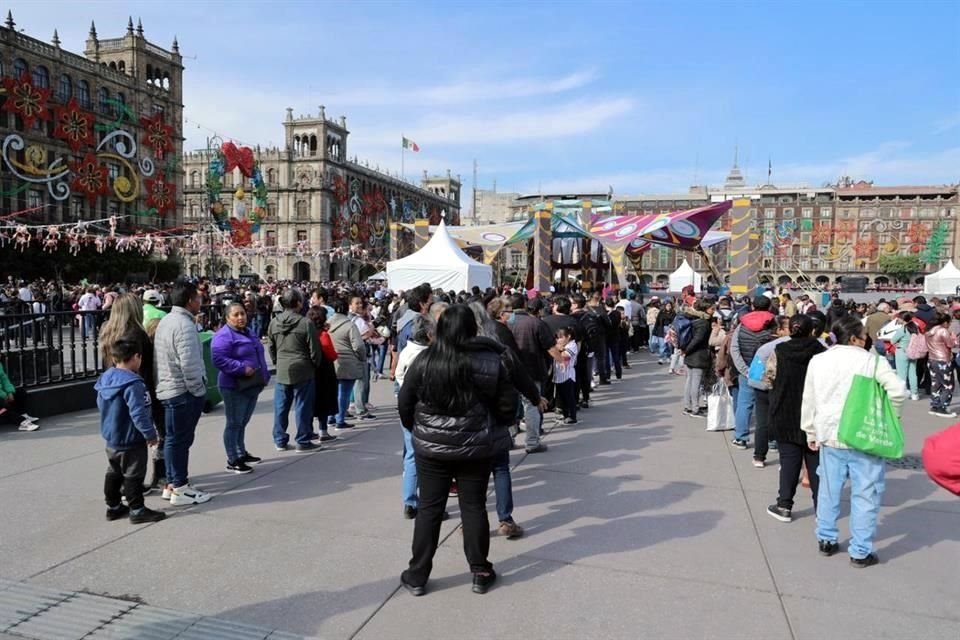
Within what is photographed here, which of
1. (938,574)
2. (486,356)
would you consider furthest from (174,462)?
(938,574)

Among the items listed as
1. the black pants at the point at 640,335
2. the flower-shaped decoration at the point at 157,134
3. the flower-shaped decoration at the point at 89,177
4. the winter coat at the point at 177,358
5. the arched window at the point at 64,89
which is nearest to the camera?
the winter coat at the point at 177,358

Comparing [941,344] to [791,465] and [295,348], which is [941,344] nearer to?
[791,465]

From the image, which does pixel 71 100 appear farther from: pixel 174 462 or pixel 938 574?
pixel 938 574

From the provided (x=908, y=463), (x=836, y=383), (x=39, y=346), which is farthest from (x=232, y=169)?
(x=836, y=383)

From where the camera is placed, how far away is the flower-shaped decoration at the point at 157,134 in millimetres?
42625

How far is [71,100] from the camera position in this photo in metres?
37.3

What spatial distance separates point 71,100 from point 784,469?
4384cm

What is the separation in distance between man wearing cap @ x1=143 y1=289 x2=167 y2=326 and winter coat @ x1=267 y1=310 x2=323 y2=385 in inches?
40.6

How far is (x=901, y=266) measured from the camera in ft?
278

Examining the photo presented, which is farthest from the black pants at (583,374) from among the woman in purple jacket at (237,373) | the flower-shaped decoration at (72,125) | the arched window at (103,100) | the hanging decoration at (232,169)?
the arched window at (103,100)

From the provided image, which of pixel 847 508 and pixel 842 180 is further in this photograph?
pixel 842 180

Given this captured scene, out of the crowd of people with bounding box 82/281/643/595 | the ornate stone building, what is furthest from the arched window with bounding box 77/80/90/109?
the crowd of people with bounding box 82/281/643/595

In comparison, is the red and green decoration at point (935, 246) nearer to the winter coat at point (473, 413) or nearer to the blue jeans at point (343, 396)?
the blue jeans at point (343, 396)

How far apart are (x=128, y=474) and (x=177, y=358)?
0.85m
